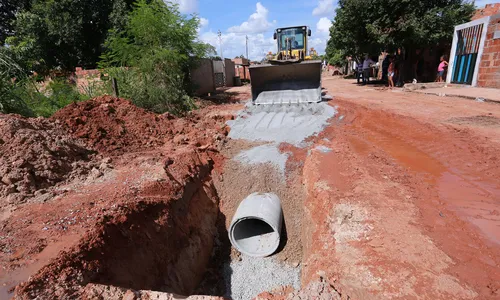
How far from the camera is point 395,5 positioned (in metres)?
14.0

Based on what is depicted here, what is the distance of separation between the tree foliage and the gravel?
1418cm

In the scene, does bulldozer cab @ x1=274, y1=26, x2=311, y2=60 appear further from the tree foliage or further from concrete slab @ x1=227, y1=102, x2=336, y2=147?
concrete slab @ x1=227, y1=102, x2=336, y2=147

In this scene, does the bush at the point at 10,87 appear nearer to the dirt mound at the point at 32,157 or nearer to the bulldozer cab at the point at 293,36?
the dirt mound at the point at 32,157

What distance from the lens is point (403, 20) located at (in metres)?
14.1

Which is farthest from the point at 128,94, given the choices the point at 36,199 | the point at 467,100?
the point at 467,100

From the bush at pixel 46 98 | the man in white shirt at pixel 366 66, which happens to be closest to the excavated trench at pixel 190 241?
the bush at pixel 46 98

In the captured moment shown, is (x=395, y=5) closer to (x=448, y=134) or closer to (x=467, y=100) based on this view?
(x=467, y=100)

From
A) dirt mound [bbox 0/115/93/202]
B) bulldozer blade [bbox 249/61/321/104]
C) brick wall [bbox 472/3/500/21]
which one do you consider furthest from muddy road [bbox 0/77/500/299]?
brick wall [bbox 472/3/500/21]

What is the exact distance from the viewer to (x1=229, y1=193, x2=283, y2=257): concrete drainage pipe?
4.31 metres

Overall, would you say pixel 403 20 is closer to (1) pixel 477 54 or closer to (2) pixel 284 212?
(1) pixel 477 54

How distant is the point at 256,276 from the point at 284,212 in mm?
1269

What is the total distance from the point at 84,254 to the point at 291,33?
13.8m

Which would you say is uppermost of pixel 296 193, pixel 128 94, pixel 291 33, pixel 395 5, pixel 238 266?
pixel 395 5

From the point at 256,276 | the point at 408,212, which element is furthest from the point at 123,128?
the point at 408,212
